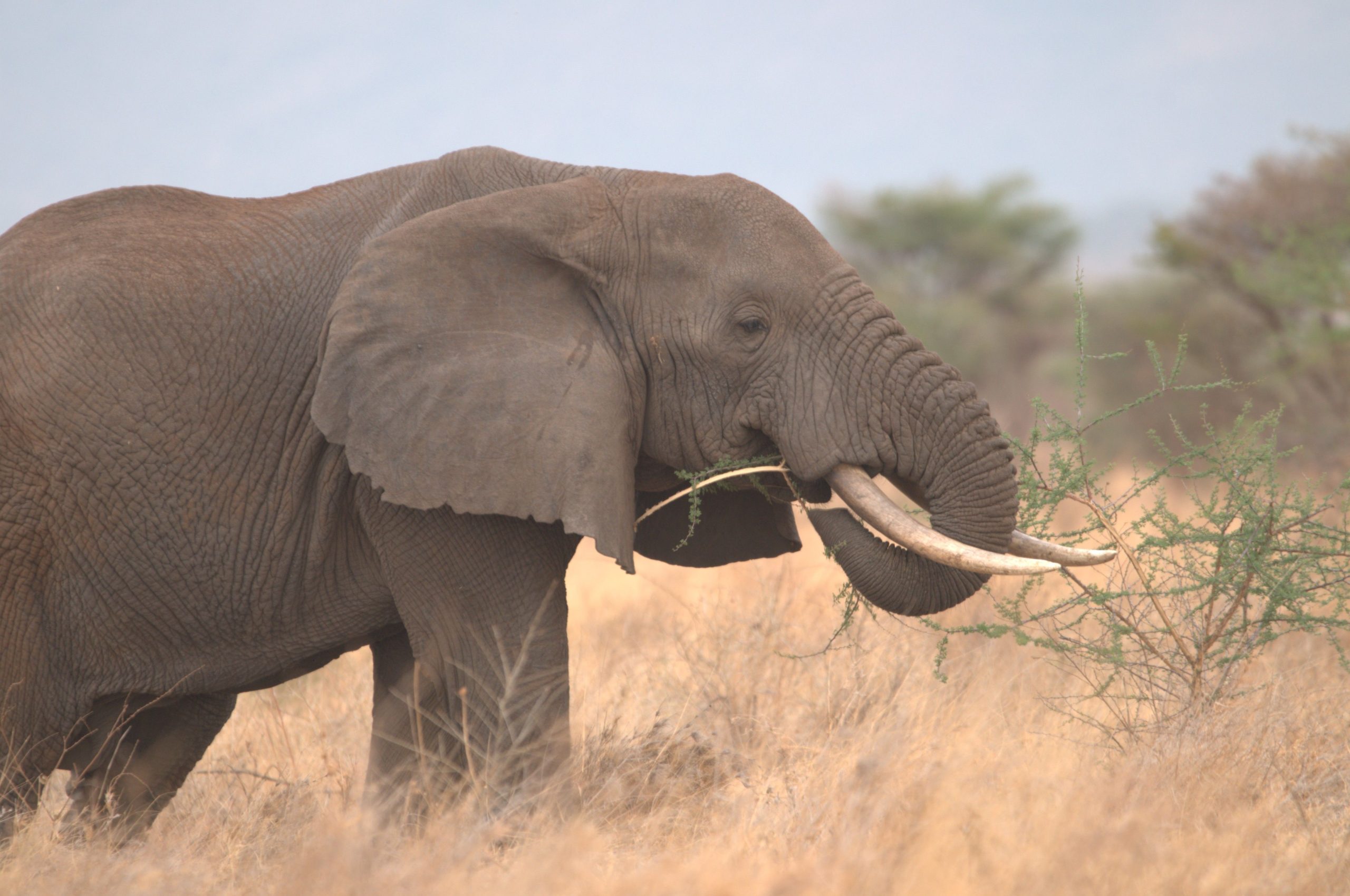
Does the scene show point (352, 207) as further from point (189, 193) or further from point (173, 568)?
point (173, 568)

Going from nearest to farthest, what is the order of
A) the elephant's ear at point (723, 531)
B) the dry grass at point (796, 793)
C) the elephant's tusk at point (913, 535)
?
the dry grass at point (796, 793) → the elephant's tusk at point (913, 535) → the elephant's ear at point (723, 531)

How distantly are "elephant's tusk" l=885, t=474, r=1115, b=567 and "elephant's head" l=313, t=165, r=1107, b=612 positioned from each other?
4 centimetres

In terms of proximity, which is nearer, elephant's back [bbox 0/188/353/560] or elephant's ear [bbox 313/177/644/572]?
elephant's ear [bbox 313/177/644/572]

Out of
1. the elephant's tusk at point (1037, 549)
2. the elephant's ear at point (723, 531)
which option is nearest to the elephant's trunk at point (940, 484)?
the elephant's tusk at point (1037, 549)

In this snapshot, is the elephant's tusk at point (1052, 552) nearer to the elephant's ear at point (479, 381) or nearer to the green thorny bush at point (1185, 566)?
the green thorny bush at point (1185, 566)

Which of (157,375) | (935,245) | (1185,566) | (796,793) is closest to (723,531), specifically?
(796,793)

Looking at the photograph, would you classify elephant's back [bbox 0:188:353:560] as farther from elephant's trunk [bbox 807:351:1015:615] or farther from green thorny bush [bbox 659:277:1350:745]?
elephant's trunk [bbox 807:351:1015:615]

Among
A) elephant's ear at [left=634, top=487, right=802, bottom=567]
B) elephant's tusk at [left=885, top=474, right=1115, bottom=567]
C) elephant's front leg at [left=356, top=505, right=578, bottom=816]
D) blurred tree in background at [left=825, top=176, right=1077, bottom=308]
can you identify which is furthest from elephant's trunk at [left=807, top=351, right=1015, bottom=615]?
blurred tree in background at [left=825, top=176, right=1077, bottom=308]

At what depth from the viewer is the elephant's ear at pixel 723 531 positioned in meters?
4.89

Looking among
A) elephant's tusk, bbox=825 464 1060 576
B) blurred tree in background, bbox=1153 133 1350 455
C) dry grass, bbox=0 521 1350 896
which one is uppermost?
blurred tree in background, bbox=1153 133 1350 455

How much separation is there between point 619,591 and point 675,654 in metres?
2.16

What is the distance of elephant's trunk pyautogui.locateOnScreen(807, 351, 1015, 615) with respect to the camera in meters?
4.07

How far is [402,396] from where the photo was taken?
4.11 meters

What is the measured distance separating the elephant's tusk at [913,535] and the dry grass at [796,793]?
0.61 m
